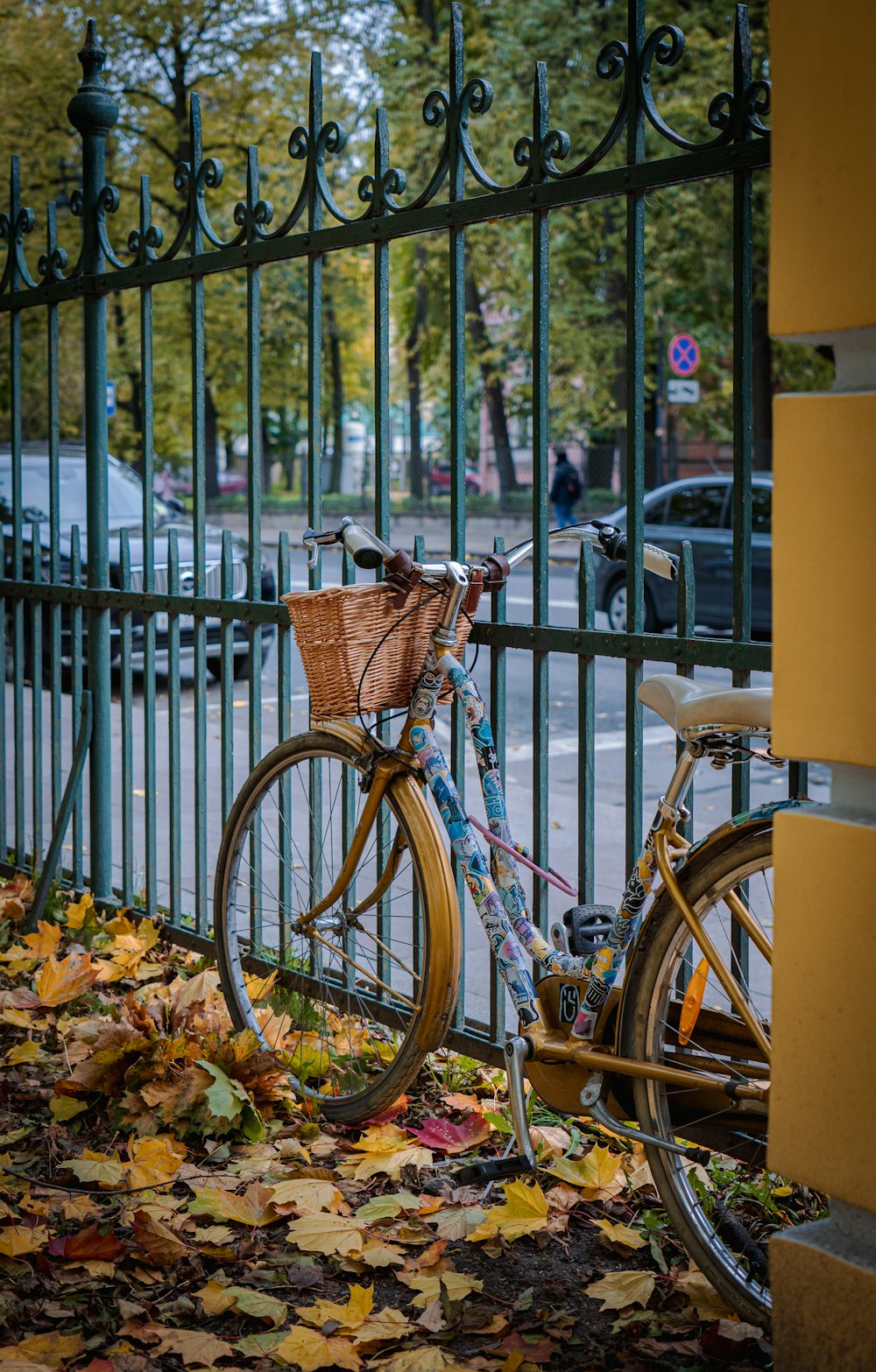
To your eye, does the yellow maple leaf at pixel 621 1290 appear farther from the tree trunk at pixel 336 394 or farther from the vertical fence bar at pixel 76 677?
the tree trunk at pixel 336 394

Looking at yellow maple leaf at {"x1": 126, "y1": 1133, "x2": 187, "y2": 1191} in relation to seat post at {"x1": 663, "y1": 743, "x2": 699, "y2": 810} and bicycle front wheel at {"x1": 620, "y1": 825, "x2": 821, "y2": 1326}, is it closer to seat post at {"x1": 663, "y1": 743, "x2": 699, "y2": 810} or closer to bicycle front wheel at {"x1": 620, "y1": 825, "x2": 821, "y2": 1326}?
bicycle front wheel at {"x1": 620, "y1": 825, "x2": 821, "y2": 1326}

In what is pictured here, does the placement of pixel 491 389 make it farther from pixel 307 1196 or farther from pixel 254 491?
pixel 307 1196

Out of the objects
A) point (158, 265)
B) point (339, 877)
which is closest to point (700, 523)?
point (158, 265)

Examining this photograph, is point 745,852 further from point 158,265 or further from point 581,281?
point 581,281

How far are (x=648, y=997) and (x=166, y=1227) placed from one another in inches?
42.0

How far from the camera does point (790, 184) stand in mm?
2057

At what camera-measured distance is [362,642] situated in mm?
3072

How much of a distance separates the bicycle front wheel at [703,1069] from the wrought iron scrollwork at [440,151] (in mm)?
1379

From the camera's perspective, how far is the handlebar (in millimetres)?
2967

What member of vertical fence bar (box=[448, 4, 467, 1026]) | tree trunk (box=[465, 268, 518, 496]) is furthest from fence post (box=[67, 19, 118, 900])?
tree trunk (box=[465, 268, 518, 496])

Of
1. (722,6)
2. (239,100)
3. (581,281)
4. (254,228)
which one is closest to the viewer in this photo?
(254,228)

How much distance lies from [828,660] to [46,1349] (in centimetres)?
172

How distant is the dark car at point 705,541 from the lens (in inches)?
480

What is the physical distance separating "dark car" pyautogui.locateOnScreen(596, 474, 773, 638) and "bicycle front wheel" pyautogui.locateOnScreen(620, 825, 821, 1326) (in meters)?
9.22
